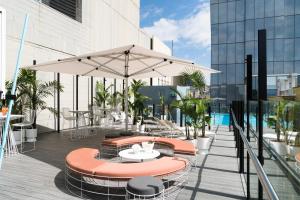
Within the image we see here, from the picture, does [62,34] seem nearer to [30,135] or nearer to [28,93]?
[28,93]

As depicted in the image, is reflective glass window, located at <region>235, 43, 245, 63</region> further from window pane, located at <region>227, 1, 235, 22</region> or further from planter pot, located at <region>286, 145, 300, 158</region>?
planter pot, located at <region>286, 145, 300, 158</region>

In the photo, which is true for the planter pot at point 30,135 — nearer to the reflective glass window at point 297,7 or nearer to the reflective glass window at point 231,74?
the reflective glass window at point 231,74

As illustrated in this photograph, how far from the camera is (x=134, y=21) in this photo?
930 inches

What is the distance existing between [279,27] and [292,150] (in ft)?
103

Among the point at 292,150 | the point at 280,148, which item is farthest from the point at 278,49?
the point at 292,150

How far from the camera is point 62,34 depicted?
12.8m

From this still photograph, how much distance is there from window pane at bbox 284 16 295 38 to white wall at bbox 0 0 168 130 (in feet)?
62.7

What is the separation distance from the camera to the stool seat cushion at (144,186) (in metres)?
3.57

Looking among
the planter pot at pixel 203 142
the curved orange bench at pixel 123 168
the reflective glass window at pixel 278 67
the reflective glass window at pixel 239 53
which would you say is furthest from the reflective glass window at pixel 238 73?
the curved orange bench at pixel 123 168

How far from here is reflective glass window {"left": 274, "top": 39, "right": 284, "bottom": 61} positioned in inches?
1120

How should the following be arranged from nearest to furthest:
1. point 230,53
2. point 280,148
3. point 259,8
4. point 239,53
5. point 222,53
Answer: point 280,148
point 259,8
point 239,53
point 230,53
point 222,53

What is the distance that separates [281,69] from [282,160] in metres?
29.8

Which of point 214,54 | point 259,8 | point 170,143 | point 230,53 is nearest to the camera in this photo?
point 170,143

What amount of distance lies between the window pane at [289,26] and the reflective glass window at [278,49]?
915 millimetres
